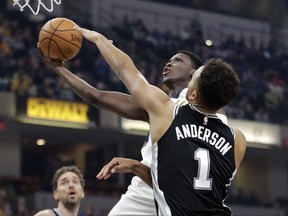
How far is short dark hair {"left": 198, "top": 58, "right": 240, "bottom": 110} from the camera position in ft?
15.0

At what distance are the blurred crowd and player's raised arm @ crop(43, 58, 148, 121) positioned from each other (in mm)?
15594

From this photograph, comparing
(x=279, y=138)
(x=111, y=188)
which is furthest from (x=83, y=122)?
(x=279, y=138)

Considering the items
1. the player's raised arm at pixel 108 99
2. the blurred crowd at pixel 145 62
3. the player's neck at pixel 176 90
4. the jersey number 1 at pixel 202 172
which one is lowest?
the jersey number 1 at pixel 202 172

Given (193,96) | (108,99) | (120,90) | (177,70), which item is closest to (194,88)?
(193,96)

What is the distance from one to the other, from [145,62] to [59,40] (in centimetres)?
1933

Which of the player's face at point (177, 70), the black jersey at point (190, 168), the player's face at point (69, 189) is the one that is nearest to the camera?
the black jersey at point (190, 168)

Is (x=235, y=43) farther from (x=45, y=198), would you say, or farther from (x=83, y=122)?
(x=45, y=198)

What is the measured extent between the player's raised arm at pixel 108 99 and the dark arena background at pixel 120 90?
12613 mm

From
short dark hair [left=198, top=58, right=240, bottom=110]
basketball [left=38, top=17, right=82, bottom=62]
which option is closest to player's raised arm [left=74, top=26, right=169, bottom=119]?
short dark hair [left=198, top=58, right=240, bottom=110]

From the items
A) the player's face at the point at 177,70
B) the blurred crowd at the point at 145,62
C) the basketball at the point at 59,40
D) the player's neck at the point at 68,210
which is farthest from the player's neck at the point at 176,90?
the blurred crowd at the point at 145,62

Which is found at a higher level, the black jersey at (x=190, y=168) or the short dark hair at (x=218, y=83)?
the short dark hair at (x=218, y=83)

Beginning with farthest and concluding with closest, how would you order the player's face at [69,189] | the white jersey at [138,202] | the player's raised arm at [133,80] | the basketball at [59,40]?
the player's face at [69,189]
the white jersey at [138,202]
the basketball at [59,40]
the player's raised arm at [133,80]

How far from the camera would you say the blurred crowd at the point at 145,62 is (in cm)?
2145

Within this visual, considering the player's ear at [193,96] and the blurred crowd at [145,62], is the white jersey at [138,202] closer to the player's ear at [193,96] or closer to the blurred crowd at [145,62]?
the player's ear at [193,96]
